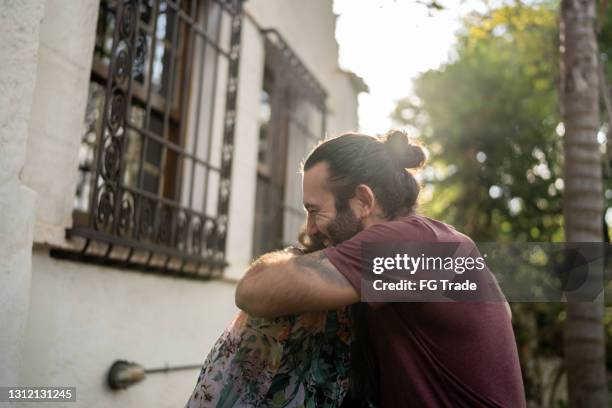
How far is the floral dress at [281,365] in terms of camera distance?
2.26m

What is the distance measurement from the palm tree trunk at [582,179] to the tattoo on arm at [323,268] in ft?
8.30

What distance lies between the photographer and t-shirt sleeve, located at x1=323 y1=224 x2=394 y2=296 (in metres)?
2.04

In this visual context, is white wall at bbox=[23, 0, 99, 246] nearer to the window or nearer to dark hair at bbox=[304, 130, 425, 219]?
dark hair at bbox=[304, 130, 425, 219]

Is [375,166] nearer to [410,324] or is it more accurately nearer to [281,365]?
[410,324]

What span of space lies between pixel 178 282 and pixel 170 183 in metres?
0.71

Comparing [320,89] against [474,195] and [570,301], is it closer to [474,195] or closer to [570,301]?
[570,301]

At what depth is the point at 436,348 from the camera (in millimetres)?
2119

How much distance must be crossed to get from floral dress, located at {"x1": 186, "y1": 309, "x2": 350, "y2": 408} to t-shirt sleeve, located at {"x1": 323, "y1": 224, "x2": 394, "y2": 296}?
358 millimetres

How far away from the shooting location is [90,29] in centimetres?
322

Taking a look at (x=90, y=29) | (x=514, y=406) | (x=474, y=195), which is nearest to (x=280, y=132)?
(x=90, y=29)

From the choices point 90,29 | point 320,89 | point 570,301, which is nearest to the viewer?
point 90,29

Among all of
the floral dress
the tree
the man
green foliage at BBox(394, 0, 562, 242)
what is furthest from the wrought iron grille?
green foliage at BBox(394, 0, 562, 242)

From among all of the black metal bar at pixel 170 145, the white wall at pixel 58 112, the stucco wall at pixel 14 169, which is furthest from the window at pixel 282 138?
the stucco wall at pixel 14 169

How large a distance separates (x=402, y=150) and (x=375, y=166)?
0.48 ft
